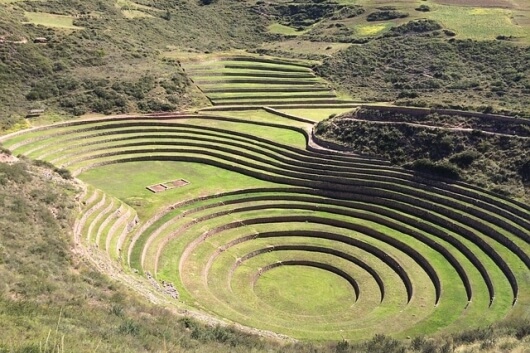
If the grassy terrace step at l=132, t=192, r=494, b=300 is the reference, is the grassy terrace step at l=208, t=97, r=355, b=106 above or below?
above

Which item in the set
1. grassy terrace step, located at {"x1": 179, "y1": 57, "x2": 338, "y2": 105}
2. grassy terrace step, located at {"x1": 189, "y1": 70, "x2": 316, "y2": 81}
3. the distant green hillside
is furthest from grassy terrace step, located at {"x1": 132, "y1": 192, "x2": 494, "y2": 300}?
grassy terrace step, located at {"x1": 189, "y1": 70, "x2": 316, "y2": 81}

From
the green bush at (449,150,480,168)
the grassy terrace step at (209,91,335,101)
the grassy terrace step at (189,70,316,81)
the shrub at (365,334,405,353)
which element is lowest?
the shrub at (365,334,405,353)

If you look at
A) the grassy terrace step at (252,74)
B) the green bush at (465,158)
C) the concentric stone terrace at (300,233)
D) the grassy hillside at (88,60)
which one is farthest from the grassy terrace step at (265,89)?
the green bush at (465,158)

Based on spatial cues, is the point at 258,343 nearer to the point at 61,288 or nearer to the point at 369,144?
the point at 61,288

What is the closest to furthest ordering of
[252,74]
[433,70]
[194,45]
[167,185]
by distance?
[167,185] → [433,70] → [252,74] → [194,45]

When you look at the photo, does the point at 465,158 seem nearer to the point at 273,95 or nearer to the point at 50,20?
the point at 273,95

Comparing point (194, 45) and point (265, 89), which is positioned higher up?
point (194, 45)

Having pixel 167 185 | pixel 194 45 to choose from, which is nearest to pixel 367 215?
pixel 167 185

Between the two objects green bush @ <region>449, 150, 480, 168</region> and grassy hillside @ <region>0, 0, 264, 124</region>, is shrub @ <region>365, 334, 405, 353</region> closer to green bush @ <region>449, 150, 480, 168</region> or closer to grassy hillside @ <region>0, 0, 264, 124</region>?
green bush @ <region>449, 150, 480, 168</region>

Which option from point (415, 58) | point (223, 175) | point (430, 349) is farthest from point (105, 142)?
point (415, 58)
